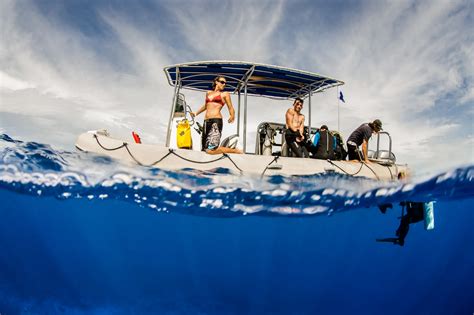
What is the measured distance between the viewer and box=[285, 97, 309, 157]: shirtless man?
20.4ft

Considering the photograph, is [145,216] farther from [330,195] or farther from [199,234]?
[330,195]

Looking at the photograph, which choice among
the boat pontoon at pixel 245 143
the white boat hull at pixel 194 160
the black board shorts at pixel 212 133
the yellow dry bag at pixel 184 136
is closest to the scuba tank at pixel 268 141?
the boat pontoon at pixel 245 143

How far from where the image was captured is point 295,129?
6.27 metres

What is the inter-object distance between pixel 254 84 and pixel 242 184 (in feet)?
9.96

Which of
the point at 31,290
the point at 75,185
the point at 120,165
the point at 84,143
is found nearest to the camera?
the point at 84,143

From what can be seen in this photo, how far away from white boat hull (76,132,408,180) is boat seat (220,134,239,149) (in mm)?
703

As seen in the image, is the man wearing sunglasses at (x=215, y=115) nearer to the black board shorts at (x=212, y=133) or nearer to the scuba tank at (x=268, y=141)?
the black board shorts at (x=212, y=133)

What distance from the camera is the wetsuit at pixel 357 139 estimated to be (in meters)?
6.52

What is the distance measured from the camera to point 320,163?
5.93 m

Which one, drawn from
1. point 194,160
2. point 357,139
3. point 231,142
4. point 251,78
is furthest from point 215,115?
point 357,139

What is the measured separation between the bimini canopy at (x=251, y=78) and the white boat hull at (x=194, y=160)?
238 centimetres

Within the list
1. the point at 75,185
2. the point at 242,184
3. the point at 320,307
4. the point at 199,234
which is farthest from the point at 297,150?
the point at 320,307

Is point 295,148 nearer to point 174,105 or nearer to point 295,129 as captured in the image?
point 295,129

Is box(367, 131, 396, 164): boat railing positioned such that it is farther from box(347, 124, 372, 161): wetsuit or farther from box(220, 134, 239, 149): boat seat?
box(220, 134, 239, 149): boat seat
